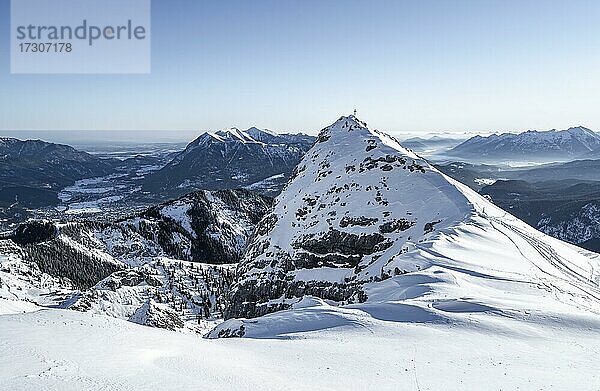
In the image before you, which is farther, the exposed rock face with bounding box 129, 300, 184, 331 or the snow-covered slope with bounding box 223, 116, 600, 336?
the exposed rock face with bounding box 129, 300, 184, 331

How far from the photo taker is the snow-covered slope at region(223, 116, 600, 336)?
4062 cm

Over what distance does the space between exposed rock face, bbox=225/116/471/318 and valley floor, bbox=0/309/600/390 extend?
22.3m

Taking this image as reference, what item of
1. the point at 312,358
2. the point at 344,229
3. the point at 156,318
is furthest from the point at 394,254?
the point at 156,318

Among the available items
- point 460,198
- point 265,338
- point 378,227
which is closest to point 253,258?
point 378,227

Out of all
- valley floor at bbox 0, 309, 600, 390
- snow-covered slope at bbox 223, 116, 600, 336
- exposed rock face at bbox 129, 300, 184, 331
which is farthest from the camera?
exposed rock face at bbox 129, 300, 184, 331

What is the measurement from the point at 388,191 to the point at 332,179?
23.9 m

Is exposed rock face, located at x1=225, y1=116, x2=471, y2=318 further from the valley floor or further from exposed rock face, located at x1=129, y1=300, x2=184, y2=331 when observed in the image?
exposed rock face, located at x1=129, y1=300, x2=184, y2=331

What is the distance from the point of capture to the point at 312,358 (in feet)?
92.8

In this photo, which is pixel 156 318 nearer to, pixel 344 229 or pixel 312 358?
pixel 344 229

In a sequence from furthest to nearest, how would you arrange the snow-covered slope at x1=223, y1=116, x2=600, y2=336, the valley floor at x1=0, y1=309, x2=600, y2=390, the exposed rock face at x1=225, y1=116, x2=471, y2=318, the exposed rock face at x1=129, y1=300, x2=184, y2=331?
1. the exposed rock face at x1=129, y1=300, x2=184, y2=331
2. the exposed rock face at x1=225, y1=116, x2=471, y2=318
3. the snow-covered slope at x1=223, y1=116, x2=600, y2=336
4. the valley floor at x1=0, y1=309, x2=600, y2=390

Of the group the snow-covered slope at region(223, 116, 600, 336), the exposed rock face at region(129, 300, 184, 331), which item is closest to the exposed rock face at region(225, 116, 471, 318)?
the snow-covered slope at region(223, 116, 600, 336)

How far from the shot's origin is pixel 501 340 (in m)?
31.0

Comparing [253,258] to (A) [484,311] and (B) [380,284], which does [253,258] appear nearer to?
(B) [380,284]

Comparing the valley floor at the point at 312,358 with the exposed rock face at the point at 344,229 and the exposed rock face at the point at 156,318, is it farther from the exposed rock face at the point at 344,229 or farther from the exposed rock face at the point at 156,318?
the exposed rock face at the point at 156,318
